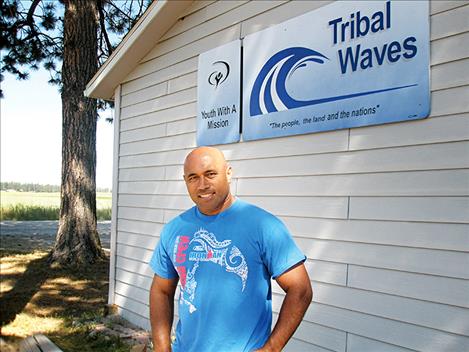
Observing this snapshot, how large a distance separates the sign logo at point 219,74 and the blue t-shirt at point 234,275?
2.85 metres

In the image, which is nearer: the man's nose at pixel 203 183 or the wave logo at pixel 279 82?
the man's nose at pixel 203 183

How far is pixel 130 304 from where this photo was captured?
6129 mm

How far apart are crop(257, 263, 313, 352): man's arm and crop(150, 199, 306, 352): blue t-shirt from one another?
47 millimetres

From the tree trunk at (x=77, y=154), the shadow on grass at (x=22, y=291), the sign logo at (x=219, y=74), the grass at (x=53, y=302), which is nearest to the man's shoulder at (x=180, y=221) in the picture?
the sign logo at (x=219, y=74)

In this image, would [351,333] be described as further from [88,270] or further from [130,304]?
[88,270]

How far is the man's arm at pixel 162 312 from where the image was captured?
222 centimetres

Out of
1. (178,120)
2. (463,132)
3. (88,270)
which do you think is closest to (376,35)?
(463,132)

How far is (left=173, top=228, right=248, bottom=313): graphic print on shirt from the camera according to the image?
1.96m

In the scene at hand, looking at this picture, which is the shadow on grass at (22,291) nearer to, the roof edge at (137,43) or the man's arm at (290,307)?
the roof edge at (137,43)

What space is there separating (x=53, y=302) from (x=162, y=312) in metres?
5.77

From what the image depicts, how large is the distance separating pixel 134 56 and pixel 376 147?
154 inches

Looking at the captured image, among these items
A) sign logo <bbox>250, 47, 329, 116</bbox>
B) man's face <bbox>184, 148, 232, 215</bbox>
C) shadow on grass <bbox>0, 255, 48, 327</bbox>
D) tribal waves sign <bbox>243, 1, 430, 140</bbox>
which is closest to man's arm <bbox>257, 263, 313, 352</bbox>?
man's face <bbox>184, 148, 232, 215</bbox>

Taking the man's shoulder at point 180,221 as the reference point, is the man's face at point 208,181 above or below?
above

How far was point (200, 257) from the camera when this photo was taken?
2.03m
